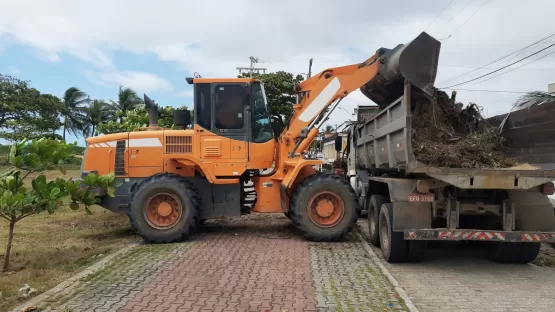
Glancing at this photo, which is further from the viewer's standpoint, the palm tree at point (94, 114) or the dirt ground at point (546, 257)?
the palm tree at point (94, 114)

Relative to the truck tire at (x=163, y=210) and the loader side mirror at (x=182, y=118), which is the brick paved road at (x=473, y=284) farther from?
the loader side mirror at (x=182, y=118)

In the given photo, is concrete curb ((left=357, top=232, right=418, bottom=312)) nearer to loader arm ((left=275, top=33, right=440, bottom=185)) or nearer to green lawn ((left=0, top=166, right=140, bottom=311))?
loader arm ((left=275, top=33, right=440, bottom=185))

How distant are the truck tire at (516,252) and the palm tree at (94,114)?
51.1 m

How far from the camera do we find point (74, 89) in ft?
174

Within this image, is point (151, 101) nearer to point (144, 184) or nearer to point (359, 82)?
point (144, 184)

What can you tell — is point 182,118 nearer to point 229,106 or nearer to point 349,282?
point 229,106

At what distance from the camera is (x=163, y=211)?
8.31 meters

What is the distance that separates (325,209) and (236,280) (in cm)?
303

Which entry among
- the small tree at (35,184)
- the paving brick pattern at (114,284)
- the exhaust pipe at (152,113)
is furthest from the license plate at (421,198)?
the exhaust pipe at (152,113)

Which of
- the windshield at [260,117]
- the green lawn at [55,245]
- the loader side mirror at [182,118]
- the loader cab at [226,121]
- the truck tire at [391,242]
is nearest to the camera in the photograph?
the green lawn at [55,245]

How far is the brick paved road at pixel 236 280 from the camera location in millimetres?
4846

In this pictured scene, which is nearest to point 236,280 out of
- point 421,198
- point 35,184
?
point 421,198

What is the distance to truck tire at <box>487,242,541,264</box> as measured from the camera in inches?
266

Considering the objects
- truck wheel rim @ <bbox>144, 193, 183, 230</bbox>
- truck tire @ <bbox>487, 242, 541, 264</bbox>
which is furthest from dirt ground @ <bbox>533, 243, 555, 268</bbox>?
truck wheel rim @ <bbox>144, 193, 183, 230</bbox>
